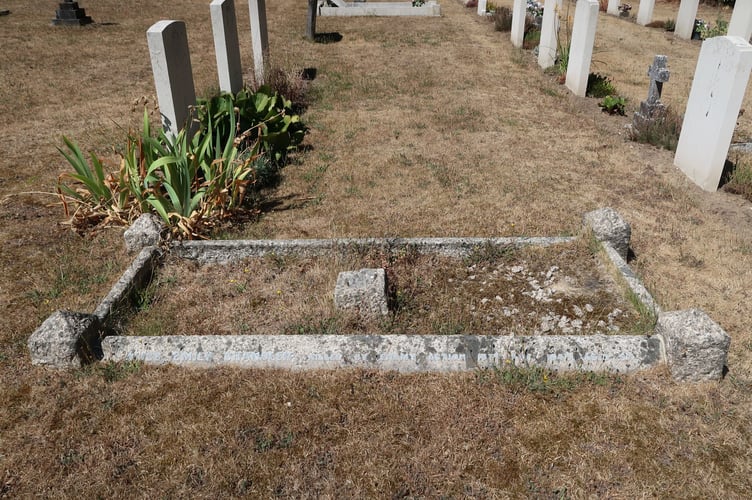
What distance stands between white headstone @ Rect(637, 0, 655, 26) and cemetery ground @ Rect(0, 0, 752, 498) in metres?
7.34

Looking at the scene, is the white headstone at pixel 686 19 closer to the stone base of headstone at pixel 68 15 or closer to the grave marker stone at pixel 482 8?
the grave marker stone at pixel 482 8

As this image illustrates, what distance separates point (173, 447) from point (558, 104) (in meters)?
7.99

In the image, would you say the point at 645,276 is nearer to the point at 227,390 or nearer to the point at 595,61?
the point at 227,390

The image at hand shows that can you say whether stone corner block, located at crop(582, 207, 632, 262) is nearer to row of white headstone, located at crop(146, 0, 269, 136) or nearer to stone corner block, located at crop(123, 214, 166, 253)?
stone corner block, located at crop(123, 214, 166, 253)

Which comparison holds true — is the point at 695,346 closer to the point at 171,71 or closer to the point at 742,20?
the point at 171,71

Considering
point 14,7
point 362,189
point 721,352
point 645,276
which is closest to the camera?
point 721,352

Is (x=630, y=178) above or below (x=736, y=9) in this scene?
below

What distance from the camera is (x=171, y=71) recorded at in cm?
510

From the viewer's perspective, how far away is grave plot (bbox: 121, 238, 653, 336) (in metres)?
3.60

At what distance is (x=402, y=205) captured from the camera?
18.0 ft

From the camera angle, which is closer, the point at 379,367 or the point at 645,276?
the point at 379,367

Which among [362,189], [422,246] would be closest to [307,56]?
[362,189]

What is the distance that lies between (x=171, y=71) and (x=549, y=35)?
804cm

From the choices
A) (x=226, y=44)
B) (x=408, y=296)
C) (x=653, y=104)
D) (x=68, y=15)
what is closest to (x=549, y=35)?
(x=653, y=104)
